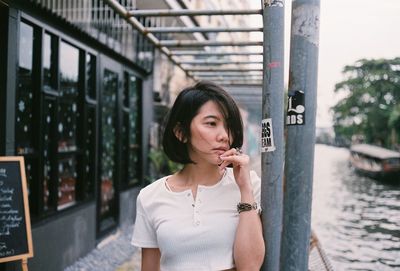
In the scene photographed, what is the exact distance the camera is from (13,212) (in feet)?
14.6

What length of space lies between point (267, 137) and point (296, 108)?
183 millimetres

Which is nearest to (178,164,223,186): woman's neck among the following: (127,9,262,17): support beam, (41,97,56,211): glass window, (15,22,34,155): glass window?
Answer: (127,9,262,17): support beam

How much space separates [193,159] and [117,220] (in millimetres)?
7400

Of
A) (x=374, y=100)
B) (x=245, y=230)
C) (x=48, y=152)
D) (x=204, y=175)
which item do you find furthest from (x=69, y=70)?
(x=374, y=100)

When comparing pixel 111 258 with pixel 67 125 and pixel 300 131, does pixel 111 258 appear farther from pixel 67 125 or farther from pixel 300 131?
pixel 300 131

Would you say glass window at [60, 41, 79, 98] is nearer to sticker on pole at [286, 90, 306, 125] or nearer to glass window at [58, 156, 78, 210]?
glass window at [58, 156, 78, 210]

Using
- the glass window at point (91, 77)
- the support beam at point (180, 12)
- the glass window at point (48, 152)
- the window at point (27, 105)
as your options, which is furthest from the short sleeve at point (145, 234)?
the glass window at point (91, 77)

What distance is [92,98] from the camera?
7.94 m

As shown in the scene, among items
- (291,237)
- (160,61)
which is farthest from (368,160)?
(291,237)

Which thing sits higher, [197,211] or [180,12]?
[180,12]

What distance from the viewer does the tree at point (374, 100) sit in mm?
38125

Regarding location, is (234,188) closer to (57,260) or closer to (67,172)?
(57,260)

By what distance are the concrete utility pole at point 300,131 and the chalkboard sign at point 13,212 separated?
327 centimetres

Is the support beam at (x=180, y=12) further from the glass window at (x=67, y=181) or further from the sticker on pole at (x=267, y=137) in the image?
the glass window at (x=67, y=181)
